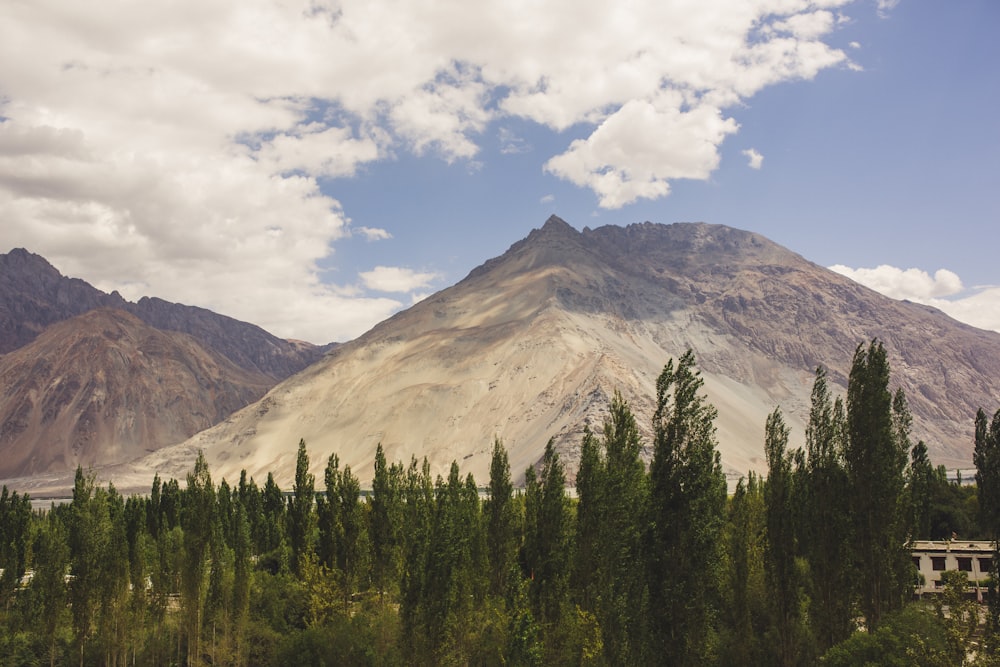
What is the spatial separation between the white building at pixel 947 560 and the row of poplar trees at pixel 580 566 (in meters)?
16.7

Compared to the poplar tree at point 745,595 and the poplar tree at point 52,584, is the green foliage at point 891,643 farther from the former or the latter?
the poplar tree at point 52,584

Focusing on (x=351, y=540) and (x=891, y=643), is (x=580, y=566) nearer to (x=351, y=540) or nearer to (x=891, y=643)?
(x=891, y=643)

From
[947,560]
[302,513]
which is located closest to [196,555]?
A: [302,513]

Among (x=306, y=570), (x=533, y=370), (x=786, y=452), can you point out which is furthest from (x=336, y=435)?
(x=786, y=452)

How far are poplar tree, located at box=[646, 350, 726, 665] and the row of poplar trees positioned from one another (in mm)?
64

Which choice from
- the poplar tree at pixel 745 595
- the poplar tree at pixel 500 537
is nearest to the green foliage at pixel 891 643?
the poplar tree at pixel 745 595

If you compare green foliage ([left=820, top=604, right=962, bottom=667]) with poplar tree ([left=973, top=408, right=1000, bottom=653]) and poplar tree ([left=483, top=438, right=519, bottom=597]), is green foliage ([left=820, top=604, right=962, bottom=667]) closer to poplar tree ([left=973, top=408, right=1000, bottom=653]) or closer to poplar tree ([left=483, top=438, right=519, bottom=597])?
poplar tree ([left=973, top=408, right=1000, bottom=653])

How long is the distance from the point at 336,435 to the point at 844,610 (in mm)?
173600

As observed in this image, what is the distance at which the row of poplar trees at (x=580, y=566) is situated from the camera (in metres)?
25.0

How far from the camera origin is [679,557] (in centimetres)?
2452

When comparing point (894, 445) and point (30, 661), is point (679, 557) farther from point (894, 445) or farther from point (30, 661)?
point (30, 661)

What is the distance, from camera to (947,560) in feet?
182

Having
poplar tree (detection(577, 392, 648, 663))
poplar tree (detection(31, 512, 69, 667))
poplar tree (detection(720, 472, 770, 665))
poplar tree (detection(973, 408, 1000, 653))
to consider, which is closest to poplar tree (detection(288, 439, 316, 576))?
poplar tree (detection(31, 512, 69, 667))

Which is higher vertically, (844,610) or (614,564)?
(614,564)
